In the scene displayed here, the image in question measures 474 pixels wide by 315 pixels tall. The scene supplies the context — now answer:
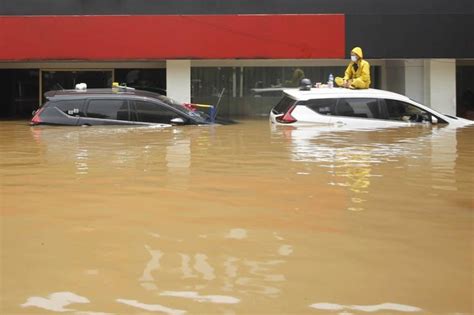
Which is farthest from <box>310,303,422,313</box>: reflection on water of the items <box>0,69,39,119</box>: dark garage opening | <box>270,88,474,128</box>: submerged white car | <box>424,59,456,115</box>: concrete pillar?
<box>0,69,39,119</box>: dark garage opening

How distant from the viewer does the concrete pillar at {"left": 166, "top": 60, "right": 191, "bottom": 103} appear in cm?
1519

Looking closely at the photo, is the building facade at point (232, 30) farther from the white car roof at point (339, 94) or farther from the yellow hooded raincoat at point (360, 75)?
the white car roof at point (339, 94)

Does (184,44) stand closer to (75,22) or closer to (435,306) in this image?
(75,22)

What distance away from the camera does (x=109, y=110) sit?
11.5m

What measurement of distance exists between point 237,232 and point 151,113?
7.21 metres

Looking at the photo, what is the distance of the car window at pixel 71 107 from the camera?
451 inches

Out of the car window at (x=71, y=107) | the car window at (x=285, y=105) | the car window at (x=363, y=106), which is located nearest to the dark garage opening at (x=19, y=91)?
the car window at (x=71, y=107)

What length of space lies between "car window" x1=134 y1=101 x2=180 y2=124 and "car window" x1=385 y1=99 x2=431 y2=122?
12.9ft

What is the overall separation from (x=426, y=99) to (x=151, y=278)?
43.2 feet

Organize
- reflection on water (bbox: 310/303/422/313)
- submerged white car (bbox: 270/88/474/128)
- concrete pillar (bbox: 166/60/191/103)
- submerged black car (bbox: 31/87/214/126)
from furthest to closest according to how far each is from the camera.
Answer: concrete pillar (bbox: 166/60/191/103), submerged black car (bbox: 31/87/214/126), submerged white car (bbox: 270/88/474/128), reflection on water (bbox: 310/303/422/313)

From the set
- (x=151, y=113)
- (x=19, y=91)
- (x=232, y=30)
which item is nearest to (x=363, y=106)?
(x=151, y=113)

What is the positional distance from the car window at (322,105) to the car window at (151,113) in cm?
257

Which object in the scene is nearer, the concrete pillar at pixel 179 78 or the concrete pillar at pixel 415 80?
the concrete pillar at pixel 179 78

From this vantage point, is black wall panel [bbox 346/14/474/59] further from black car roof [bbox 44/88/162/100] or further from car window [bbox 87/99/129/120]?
car window [bbox 87/99/129/120]
